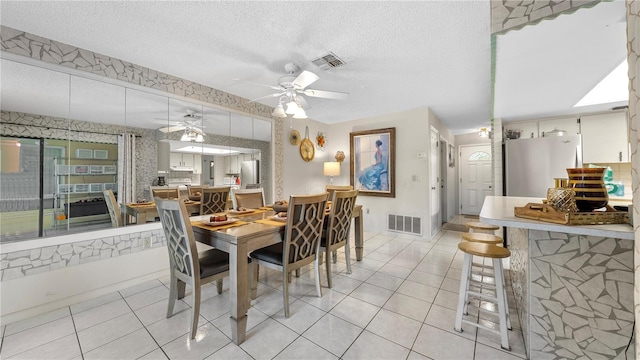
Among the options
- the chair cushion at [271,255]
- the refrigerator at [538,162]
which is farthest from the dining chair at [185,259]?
the refrigerator at [538,162]

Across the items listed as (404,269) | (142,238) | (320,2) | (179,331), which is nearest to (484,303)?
(404,269)

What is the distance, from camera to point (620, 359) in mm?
1149

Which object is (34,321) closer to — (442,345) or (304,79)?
(304,79)

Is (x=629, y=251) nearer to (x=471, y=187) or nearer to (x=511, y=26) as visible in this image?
(x=511, y=26)

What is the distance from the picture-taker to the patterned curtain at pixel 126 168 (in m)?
2.47

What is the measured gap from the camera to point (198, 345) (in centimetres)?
156

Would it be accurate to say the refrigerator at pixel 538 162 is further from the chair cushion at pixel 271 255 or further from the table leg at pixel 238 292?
the table leg at pixel 238 292

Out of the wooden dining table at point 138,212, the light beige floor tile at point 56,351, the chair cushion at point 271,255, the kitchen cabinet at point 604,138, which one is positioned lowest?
the light beige floor tile at point 56,351

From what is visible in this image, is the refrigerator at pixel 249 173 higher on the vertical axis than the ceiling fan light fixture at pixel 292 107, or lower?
lower

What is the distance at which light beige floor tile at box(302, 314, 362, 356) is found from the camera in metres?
1.56

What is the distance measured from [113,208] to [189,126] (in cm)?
124

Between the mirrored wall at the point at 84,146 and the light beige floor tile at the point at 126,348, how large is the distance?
1.25 metres

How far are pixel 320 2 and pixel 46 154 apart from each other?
8.88 feet

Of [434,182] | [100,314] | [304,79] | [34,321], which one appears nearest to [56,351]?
[100,314]
